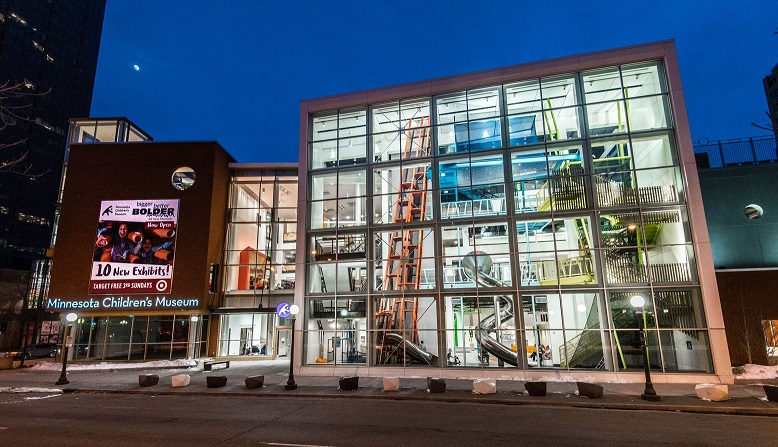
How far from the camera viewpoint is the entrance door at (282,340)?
31.6 metres

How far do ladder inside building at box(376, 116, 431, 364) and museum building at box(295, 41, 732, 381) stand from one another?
12 centimetres

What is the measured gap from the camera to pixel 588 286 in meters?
19.0

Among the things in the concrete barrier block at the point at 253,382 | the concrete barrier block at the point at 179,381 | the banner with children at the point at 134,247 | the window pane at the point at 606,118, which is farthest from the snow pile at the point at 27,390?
the window pane at the point at 606,118

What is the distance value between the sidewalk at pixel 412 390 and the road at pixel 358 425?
68cm

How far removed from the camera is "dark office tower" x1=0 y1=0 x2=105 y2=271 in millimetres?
81750

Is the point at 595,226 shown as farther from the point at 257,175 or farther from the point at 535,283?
the point at 257,175

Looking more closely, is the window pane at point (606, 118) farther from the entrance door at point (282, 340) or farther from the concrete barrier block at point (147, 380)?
the entrance door at point (282, 340)

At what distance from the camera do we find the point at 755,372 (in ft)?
59.4

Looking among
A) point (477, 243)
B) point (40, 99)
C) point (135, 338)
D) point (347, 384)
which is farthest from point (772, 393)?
point (40, 99)

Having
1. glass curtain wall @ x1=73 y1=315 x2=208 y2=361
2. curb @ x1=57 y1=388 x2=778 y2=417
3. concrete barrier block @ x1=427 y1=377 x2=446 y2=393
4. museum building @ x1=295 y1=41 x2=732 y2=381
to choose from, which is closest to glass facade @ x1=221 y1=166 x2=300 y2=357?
glass curtain wall @ x1=73 y1=315 x2=208 y2=361

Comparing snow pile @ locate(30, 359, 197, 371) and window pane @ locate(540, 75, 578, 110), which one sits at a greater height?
window pane @ locate(540, 75, 578, 110)

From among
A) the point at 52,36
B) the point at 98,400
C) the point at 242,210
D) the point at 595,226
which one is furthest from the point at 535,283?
the point at 52,36

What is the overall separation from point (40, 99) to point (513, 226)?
110735 mm

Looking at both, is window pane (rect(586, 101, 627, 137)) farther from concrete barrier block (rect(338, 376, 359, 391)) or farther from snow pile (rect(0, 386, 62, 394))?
snow pile (rect(0, 386, 62, 394))
